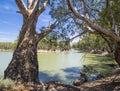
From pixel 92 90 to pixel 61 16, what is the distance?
422cm

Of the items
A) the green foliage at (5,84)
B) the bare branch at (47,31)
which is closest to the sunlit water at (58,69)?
the bare branch at (47,31)

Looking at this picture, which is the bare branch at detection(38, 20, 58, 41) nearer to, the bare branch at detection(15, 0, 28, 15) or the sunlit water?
the bare branch at detection(15, 0, 28, 15)

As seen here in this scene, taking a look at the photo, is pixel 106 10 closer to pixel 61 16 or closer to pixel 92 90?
pixel 61 16

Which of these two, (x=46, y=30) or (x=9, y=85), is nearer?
(x=9, y=85)

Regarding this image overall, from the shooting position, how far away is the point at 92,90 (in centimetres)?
924

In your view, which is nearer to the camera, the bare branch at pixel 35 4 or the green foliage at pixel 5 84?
the green foliage at pixel 5 84

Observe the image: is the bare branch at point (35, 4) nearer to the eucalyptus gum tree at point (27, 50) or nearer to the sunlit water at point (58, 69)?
the eucalyptus gum tree at point (27, 50)

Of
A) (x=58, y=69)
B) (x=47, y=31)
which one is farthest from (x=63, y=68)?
(x=47, y=31)

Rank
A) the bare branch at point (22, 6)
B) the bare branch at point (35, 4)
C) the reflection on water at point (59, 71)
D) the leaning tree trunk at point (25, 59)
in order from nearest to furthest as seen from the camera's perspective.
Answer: the leaning tree trunk at point (25, 59) → the bare branch at point (22, 6) → the bare branch at point (35, 4) → the reflection on water at point (59, 71)

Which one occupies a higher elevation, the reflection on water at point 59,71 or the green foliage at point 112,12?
the green foliage at point 112,12

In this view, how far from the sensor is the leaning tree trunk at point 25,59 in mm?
9328

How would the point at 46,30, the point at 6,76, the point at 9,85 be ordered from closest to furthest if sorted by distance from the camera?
the point at 9,85 → the point at 6,76 → the point at 46,30

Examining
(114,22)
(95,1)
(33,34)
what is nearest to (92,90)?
(114,22)

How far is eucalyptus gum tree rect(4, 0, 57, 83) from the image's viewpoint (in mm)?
9352
